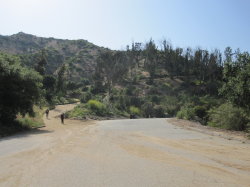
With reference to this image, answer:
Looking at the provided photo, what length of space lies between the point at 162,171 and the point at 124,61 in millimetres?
91891

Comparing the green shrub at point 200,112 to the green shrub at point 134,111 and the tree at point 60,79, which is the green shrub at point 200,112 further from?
the tree at point 60,79

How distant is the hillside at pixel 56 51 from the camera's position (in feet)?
380

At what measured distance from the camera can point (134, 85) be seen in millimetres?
91312

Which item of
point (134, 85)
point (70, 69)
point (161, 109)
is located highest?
point (70, 69)

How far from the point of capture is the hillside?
116m

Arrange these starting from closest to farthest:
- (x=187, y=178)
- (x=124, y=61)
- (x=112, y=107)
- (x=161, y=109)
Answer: (x=187, y=178)
(x=112, y=107)
(x=161, y=109)
(x=124, y=61)

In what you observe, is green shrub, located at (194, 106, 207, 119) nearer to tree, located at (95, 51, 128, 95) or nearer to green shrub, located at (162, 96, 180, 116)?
green shrub, located at (162, 96, 180, 116)

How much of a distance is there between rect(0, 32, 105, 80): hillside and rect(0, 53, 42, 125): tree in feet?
243

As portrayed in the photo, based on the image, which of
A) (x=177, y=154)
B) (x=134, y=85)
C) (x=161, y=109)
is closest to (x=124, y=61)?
(x=134, y=85)

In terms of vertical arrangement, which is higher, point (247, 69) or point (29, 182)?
point (247, 69)

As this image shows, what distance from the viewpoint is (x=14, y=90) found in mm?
26438

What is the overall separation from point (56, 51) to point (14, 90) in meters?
124

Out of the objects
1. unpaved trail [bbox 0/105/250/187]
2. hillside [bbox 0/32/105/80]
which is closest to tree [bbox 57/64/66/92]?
hillside [bbox 0/32/105/80]

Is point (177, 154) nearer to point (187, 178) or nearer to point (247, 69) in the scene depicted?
point (187, 178)
